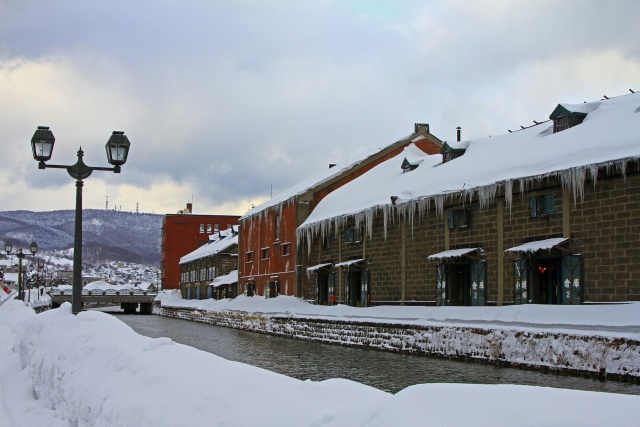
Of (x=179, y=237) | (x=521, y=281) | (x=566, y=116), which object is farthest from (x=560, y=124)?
(x=179, y=237)

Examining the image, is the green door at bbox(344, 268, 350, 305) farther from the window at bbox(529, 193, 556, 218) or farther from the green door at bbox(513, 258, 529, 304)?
the window at bbox(529, 193, 556, 218)

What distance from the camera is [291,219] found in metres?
42.5

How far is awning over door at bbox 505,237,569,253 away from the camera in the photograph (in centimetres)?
2092

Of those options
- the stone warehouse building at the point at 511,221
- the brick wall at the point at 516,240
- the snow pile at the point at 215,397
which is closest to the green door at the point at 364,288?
the stone warehouse building at the point at 511,221

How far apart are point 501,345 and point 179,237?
87.4m

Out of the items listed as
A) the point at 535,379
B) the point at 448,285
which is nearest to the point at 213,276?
the point at 448,285

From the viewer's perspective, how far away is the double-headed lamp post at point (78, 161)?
15195 mm

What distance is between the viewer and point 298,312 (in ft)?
107

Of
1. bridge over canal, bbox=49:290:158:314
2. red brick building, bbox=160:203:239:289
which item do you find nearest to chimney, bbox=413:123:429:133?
bridge over canal, bbox=49:290:158:314

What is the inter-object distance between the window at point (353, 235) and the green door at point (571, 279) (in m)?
13.0

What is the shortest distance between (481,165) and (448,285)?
4.59 m

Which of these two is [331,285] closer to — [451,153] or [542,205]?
[451,153]

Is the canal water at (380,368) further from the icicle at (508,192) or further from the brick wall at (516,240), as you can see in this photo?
the icicle at (508,192)

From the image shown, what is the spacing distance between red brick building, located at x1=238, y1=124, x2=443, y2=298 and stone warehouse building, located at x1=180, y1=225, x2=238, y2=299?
11.2 metres
